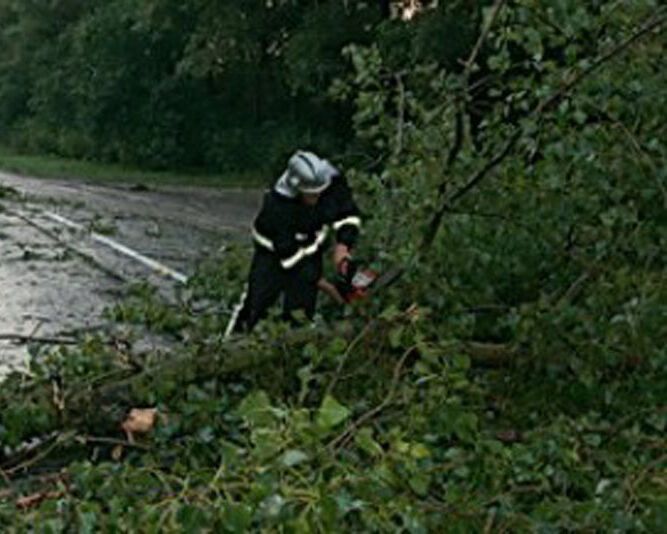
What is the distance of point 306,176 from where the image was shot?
250 inches

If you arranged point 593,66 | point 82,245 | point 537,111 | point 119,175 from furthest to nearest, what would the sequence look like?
point 119,175 → point 82,245 → point 537,111 → point 593,66

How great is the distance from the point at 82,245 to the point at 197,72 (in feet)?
51.7

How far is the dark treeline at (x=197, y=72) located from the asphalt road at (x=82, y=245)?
179 inches

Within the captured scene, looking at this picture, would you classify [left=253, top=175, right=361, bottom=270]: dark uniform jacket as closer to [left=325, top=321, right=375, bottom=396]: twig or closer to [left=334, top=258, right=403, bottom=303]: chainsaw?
[left=334, top=258, right=403, bottom=303]: chainsaw

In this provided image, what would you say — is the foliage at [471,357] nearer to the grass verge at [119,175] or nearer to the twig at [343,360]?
the twig at [343,360]

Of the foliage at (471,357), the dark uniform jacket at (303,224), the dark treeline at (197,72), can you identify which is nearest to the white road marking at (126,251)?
the dark uniform jacket at (303,224)

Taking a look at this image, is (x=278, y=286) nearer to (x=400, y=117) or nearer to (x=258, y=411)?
(x=400, y=117)

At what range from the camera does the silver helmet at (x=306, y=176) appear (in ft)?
20.8

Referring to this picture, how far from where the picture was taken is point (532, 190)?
6.34m

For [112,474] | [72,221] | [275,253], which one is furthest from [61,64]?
[112,474]

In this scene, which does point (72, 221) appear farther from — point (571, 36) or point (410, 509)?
point (410, 509)

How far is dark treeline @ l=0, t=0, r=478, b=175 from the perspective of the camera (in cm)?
2539

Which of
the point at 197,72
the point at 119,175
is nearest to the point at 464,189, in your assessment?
the point at 197,72

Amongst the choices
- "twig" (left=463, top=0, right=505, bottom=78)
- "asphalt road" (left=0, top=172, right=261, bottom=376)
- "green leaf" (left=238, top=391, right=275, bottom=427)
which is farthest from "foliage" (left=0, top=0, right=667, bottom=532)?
"asphalt road" (left=0, top=172, right=261, bottom=376)
